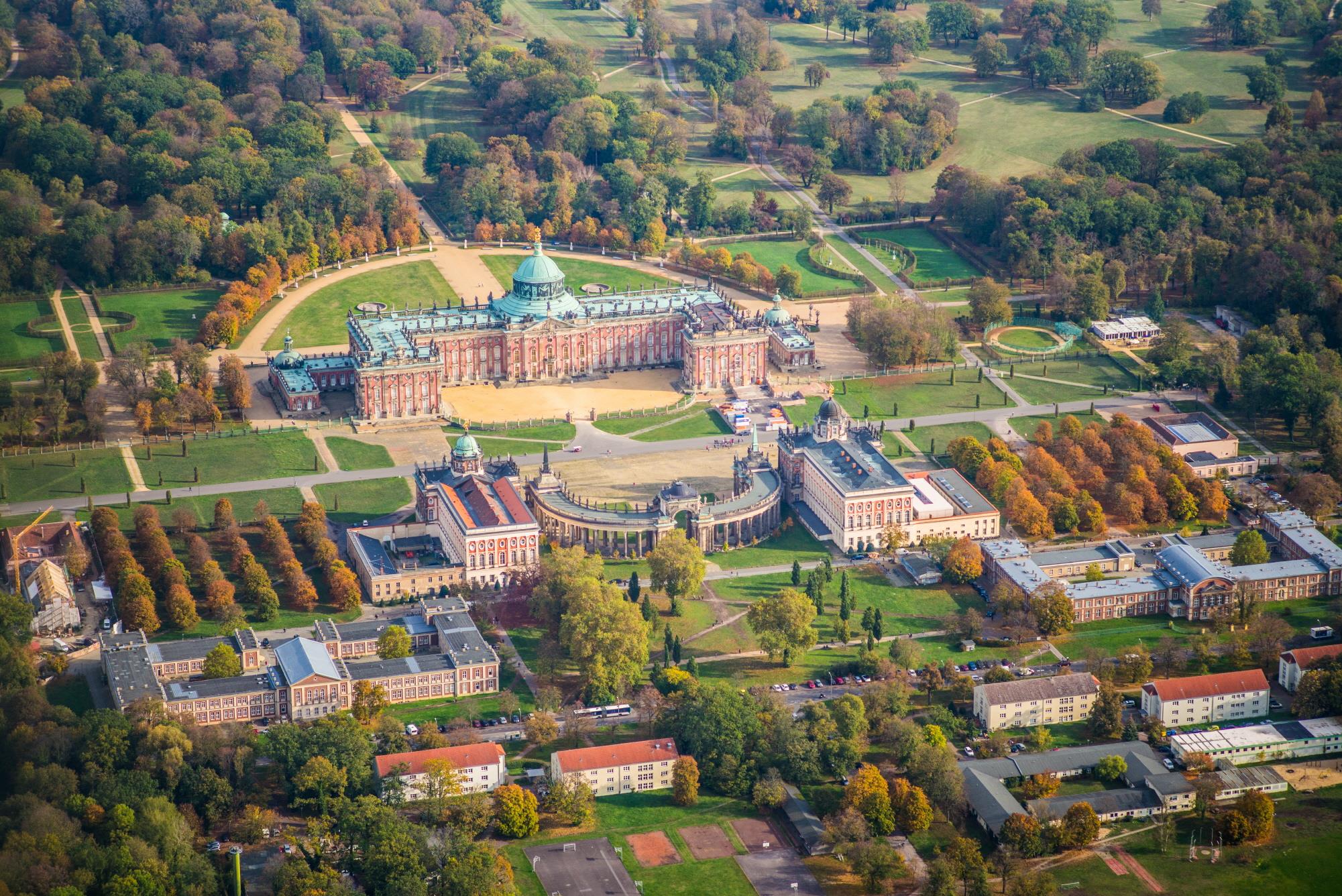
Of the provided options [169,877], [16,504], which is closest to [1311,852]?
[169,877]

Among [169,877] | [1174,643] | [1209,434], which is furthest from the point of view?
[1209,434]

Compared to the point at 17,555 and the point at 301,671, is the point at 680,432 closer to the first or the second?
the point at 301,671

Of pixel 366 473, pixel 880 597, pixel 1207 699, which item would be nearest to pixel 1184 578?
pixel 1207 699

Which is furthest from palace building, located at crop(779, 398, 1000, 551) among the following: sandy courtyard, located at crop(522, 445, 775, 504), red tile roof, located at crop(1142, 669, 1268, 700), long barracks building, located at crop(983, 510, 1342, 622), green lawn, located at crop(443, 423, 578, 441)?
red tile roof, located at crop(1142, 669, 1268, 700)

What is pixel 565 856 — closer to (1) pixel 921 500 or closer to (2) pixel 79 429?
(1) pixel 921 500

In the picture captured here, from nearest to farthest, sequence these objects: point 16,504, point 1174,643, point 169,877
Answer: point 169,877 < point 1174,643 < point 16,504

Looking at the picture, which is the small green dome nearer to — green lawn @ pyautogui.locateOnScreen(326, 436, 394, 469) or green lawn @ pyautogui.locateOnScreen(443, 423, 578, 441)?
green lawn @ pyautogui.locateOnScreen(326, 436, 394, 469)
